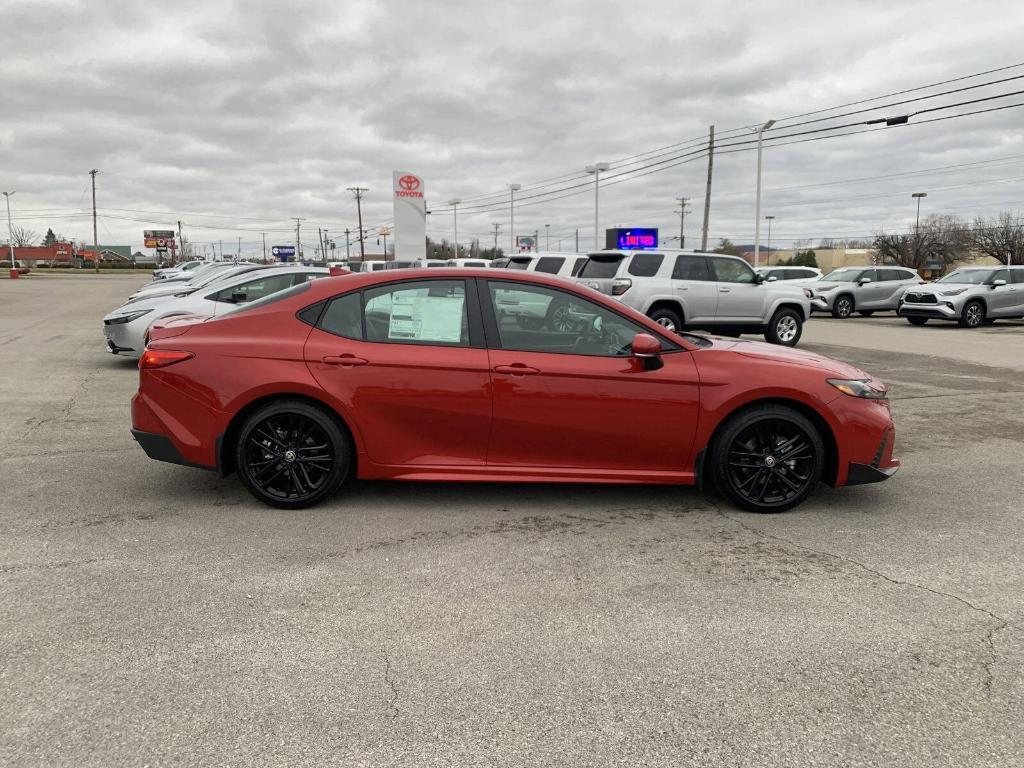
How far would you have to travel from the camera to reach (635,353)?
4660 mm

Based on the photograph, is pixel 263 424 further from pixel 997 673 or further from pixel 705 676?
pixel 997 673

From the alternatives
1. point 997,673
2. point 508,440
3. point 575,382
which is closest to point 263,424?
point 508,440

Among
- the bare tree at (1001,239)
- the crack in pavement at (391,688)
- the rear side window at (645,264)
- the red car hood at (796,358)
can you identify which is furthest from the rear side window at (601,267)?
the bare tree at (1001,239)

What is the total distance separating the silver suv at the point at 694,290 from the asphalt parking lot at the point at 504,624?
29.8 feet

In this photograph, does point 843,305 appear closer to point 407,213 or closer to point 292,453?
point 407,213

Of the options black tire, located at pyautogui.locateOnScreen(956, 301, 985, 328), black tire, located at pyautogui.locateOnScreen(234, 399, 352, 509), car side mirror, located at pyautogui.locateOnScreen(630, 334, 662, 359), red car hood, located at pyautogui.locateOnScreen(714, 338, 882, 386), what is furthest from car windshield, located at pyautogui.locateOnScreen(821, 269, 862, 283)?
black tire, located at pyautogui.locateOnScreen(234, 399, 352, 509)

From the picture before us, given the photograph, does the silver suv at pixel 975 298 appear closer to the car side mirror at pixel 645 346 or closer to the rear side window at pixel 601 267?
the rear side window at pixel 601 267

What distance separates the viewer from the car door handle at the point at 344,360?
470 cm

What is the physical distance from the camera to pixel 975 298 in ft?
70.0

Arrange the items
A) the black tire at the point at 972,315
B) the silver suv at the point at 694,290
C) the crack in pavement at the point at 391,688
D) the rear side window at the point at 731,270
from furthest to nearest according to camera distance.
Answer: the black tire at the point at 972,315
the rear side window at the point at 731,270
the silver suv at the point at 694,290
the crack in pavement at the point at 391,688

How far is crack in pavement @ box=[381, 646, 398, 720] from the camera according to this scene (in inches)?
106

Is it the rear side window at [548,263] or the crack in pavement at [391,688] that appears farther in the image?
the rear side window at [548,263]

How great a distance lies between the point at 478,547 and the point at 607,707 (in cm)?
163

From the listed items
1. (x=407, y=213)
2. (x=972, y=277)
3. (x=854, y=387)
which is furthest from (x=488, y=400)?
(x=407, y=213)
